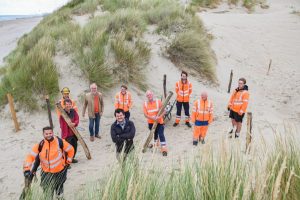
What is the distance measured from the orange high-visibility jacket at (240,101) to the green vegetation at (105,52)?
13.8 feet

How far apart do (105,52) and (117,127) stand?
6.39m

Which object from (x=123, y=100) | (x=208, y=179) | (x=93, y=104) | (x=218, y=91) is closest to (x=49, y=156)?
(x=208, y=179)

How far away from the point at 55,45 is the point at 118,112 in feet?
24.3

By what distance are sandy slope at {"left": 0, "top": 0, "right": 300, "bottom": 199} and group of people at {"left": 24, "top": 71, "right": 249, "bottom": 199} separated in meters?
0.45

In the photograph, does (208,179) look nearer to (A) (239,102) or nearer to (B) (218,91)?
(A) (239,102)

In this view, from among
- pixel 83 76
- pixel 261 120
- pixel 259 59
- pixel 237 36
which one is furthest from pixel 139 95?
pixel 237 36

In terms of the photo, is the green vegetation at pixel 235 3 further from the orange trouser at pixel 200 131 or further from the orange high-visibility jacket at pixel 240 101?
the orange trouser at pixel 200 131

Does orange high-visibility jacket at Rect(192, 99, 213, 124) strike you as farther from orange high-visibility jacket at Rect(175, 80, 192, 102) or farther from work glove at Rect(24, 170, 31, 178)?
work glove at Rect(24, 170, 31, 178)

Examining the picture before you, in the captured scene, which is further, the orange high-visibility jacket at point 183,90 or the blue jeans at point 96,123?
the orange high-visibility jacket at point 183,90

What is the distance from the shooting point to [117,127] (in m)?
6.12

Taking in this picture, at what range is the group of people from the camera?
505cm

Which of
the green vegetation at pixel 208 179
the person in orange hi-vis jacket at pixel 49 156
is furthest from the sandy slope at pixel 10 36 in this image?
the green vegetation at pixel 208 179

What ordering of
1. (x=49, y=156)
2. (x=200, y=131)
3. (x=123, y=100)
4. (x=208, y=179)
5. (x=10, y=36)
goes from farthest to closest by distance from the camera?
(x=10, y=36) < (x=123, y=100) < (x=200, y=131) < (x=49, y=156) < (x=208, y=179)

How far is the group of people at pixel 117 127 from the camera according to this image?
199 inches
